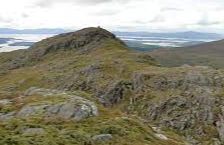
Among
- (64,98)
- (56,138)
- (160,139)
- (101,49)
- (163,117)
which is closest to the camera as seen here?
(56,138)

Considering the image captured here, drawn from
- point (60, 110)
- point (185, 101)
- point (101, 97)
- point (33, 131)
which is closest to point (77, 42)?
point (101, 97)

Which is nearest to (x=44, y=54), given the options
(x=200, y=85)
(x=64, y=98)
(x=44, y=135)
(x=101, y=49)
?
(x=101, y=49)

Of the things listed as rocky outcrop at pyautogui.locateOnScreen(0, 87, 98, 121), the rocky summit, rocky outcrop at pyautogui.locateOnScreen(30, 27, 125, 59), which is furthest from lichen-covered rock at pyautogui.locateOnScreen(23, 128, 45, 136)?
rocky outcrop at pyautogui.locateOnScreen(30, 27, 125, 59)

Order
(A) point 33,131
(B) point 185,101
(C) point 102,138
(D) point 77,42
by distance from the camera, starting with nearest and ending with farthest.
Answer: (A) point 33,131, (C) point 102,138, (B) point 185,101, (D) point 77,42

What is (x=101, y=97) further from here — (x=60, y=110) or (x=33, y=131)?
(x=33, y=131)

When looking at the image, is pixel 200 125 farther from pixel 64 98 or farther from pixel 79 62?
pixel 79 62

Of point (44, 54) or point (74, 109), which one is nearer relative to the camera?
point (74, 109)

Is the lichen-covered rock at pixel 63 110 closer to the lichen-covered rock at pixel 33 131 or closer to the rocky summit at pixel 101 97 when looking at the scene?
the rocky summit at pixel 101 97

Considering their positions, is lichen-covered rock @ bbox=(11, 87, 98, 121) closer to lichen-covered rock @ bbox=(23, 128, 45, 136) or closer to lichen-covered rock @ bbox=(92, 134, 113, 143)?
lichen-covered rock @ bbox=(92, 134, 113, 143)

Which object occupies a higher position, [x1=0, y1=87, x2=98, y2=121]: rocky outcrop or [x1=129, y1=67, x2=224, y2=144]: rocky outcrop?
[x1=0, y1=87, x2=98, y2=121]: rocky outcrop
